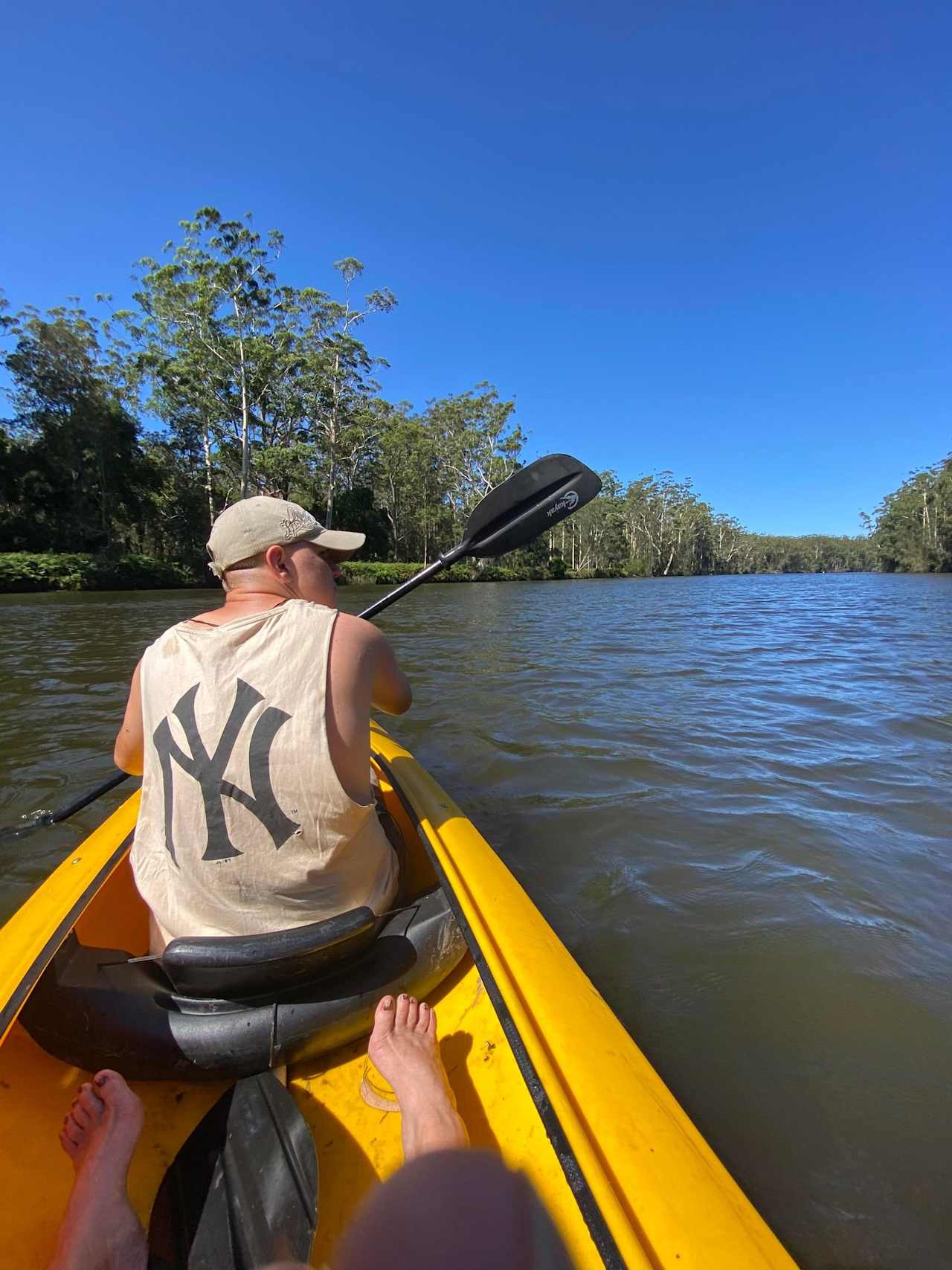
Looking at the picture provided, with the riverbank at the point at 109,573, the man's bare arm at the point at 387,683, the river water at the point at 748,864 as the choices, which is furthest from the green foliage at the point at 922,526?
the man's bare arm at the point at 387,683

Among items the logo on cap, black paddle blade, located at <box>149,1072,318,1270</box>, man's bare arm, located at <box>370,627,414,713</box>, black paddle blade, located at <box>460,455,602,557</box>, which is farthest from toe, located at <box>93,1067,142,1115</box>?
black paddle blade, located at <box>460,455,602,557</box>

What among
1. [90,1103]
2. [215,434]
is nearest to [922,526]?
[215,434]

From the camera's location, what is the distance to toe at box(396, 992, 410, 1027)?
1.36 m

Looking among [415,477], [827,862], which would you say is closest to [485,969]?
[827,862]

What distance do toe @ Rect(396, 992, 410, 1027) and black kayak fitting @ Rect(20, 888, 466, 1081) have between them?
0.07 m

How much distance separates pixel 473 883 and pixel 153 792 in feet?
2.60

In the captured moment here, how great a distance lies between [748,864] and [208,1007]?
2254mm

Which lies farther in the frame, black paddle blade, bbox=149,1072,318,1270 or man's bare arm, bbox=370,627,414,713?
man's bare arm, bbox=370,627,414,713

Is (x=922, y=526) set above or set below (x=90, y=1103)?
above

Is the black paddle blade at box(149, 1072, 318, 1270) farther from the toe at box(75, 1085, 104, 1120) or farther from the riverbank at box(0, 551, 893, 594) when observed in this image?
the riverbank at box(0, 551, 893, 594)

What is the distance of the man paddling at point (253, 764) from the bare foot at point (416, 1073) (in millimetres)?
269

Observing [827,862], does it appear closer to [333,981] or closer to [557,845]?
[557,845]

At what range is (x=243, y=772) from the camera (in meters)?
1.21

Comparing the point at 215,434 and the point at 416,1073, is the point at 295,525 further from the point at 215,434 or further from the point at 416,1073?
the point at 215,434
